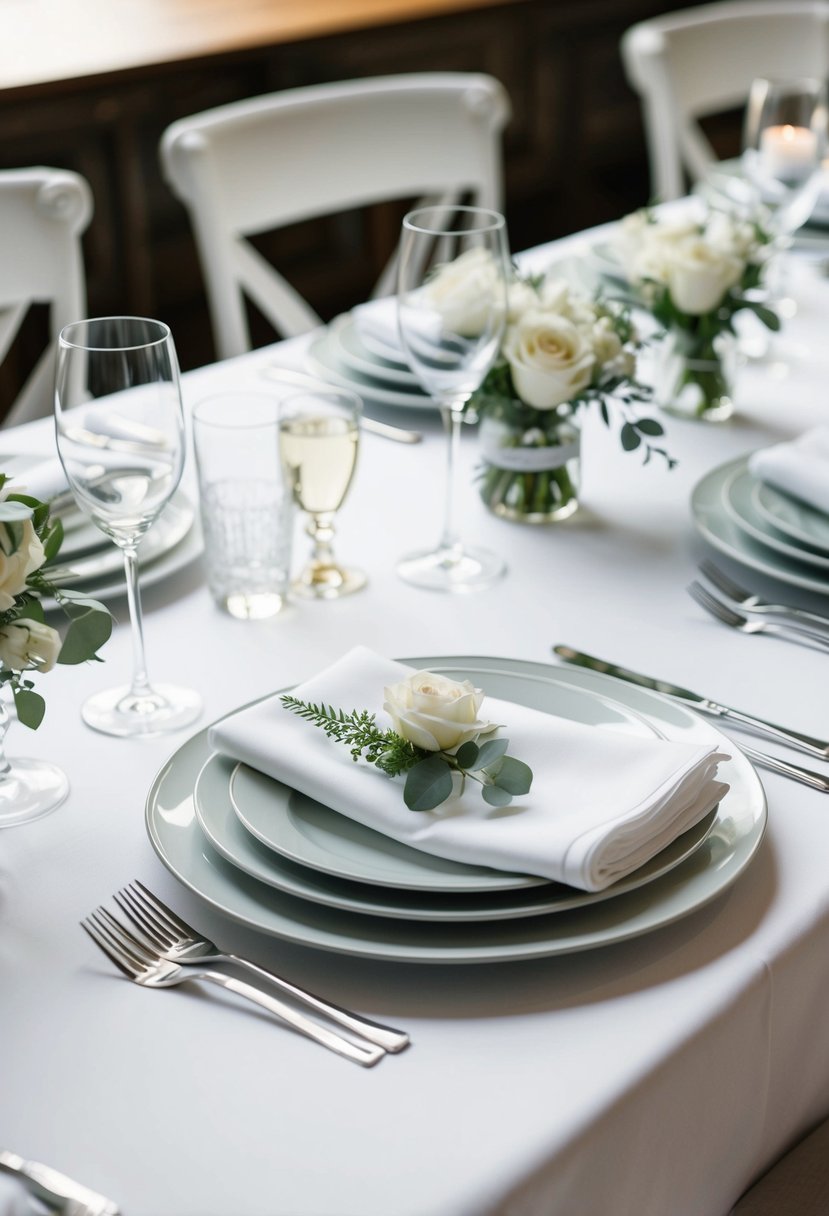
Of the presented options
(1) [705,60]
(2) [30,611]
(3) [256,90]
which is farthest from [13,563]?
(3) [256,90]

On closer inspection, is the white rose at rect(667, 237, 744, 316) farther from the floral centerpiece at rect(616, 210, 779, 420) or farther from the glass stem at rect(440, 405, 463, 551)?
the glass stem at rect(440, 405, 463, 551)

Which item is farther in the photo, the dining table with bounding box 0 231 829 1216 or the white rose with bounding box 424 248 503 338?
the white rose with bounding box 424 248 503 338

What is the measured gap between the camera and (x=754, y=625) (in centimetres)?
105

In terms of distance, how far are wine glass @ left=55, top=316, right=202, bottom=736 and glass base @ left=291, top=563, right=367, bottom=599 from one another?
0.21m

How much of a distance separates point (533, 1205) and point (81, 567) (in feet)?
2.03

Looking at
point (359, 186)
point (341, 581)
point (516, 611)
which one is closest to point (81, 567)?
point (341, 581)

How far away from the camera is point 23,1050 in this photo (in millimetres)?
652

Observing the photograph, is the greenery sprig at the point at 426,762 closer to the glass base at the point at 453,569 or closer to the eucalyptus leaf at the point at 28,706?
the eucalyptus leaf at the point at 28,706

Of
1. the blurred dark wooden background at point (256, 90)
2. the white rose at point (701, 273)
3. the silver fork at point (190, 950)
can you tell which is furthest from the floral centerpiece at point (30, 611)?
the blurred dark wooden background at point (256, 90)

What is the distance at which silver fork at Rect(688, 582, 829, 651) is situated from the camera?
3.38ft

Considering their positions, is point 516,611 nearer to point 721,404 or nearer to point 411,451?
point 411,451

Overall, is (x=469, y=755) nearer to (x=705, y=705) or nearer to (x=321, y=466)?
(x=705, y=705)

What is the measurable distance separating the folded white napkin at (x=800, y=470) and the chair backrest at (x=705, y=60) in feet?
4.26

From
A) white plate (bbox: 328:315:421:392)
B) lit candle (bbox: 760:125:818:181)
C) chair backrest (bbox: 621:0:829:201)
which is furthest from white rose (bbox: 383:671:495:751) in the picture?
chair backrest (bbox: 621:0:829:201)
